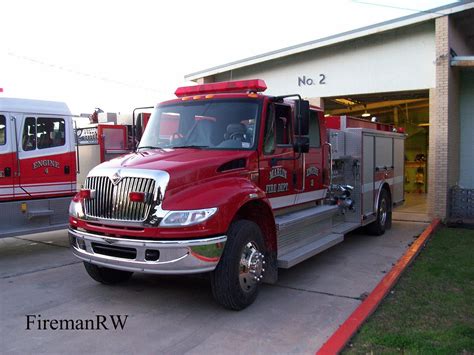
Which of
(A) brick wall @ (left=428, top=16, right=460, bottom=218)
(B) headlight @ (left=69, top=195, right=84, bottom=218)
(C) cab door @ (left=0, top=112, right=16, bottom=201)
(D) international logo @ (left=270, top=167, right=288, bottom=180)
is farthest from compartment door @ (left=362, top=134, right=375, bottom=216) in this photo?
A: (C) cab door @ (left=0, top=112, right=16, bottom=201)

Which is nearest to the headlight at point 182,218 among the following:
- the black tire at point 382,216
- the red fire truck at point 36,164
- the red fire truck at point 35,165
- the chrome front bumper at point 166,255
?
the chrome front bumper at point 166,255

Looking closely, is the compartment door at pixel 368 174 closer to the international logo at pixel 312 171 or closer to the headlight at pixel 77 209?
the international logo at pixel 312 171

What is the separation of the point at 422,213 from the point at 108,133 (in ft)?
28.6

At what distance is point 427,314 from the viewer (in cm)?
498

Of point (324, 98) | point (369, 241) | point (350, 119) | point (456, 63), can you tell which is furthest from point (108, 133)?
point (456, 63)

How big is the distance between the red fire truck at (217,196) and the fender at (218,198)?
0.04 ft

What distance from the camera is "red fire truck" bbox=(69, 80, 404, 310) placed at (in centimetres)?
468

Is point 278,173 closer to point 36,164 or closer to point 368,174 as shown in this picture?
point 368,174

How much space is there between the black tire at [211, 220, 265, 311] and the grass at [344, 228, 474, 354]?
1.29m

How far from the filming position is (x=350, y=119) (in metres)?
9.07

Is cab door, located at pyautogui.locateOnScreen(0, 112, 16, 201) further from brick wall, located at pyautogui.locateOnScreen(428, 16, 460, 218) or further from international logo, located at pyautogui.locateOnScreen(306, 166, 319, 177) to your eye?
brick wall, located at pyautogui.locateOnScreen(428, 16, 460, 218)

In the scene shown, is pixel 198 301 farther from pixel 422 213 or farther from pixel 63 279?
pixel 422 213

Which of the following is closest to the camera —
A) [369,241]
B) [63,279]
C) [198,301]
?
[198,301]

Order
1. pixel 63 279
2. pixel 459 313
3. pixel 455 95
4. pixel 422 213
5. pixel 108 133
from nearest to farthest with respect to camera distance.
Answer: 1. pixel 459 313
2. pixel 63 279
3. pixel 108 133
4. pixel 455 95
5. pixel 422 213
